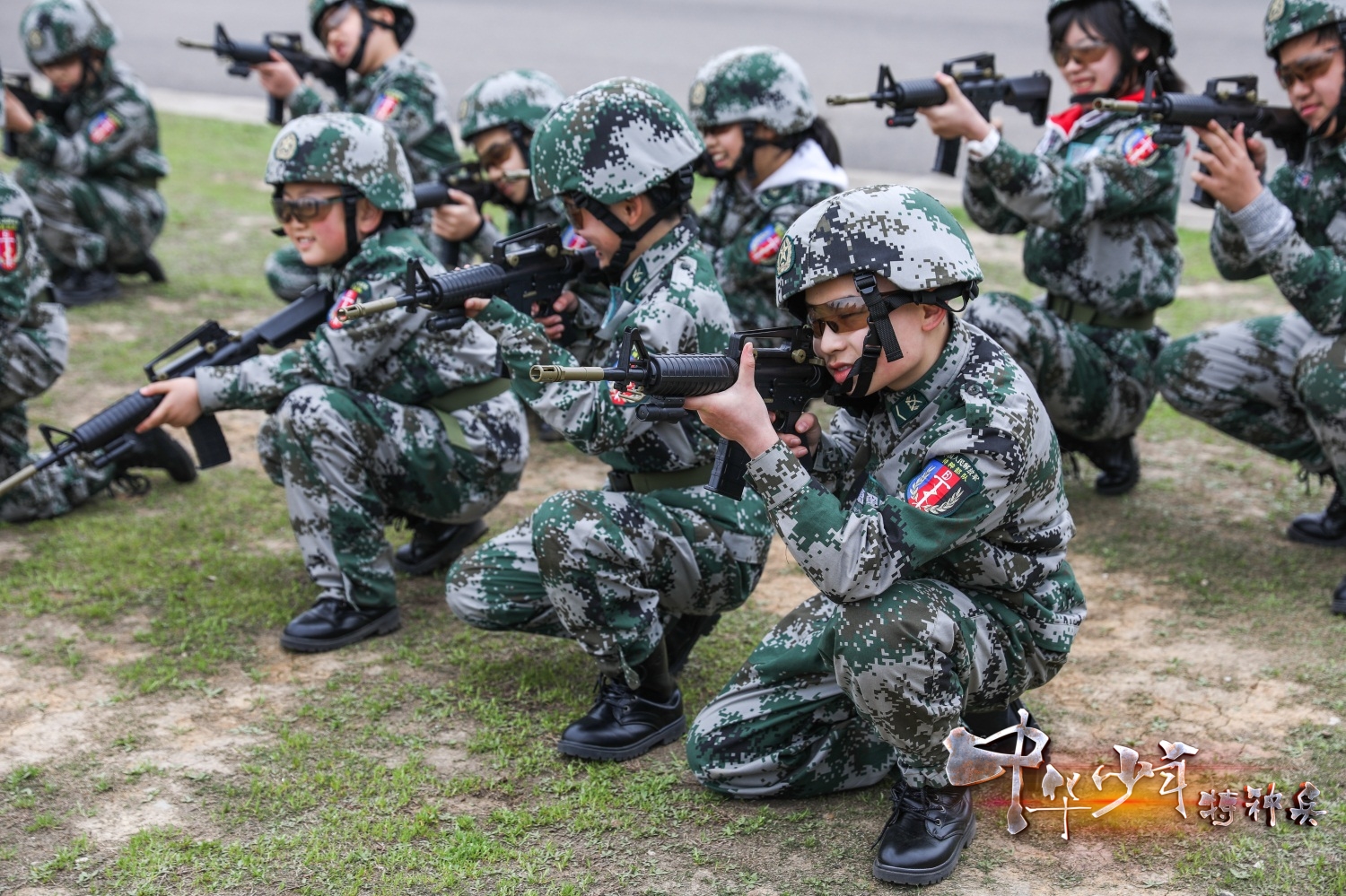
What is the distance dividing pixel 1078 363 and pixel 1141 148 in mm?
889

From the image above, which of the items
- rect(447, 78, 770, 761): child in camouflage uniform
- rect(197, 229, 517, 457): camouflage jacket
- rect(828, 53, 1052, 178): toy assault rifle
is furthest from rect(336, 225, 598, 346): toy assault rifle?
rect(828, 53, 1052, 178): toy assault rifle

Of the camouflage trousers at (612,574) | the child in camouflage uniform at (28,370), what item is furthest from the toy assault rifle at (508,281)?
the child in camouflage uniform at (28,370)

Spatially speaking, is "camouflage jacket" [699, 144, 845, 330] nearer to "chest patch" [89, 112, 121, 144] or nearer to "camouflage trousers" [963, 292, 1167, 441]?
"camouflage trousers" [963, 292, 1167, 441]

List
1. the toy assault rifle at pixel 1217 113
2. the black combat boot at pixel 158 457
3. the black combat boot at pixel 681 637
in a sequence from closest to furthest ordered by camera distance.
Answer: the black combat boot at pixel 681 637, the toy assault rifle at pixel 1217 113, the black combat boot at pixel 158 457

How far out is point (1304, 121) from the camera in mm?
5250

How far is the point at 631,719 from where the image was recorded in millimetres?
4047

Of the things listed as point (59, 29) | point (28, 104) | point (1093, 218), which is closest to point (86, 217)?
point (28, 104)

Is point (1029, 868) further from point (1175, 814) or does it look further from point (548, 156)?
point (548, 156)

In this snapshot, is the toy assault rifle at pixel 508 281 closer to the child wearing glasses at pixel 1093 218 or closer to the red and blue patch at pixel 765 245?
the red and blue patch at pixel 765 245

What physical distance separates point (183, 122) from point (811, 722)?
10.7 metres

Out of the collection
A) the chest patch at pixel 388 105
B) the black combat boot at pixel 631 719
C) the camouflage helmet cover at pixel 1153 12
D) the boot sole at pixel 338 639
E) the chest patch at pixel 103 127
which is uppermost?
the camouflage helmet cover at pixel 1153 12

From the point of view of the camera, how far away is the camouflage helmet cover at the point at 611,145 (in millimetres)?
4051

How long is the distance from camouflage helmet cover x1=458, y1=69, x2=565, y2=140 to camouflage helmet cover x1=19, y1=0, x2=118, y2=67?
302 centimetres

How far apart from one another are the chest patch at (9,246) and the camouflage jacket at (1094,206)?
3.80 m
